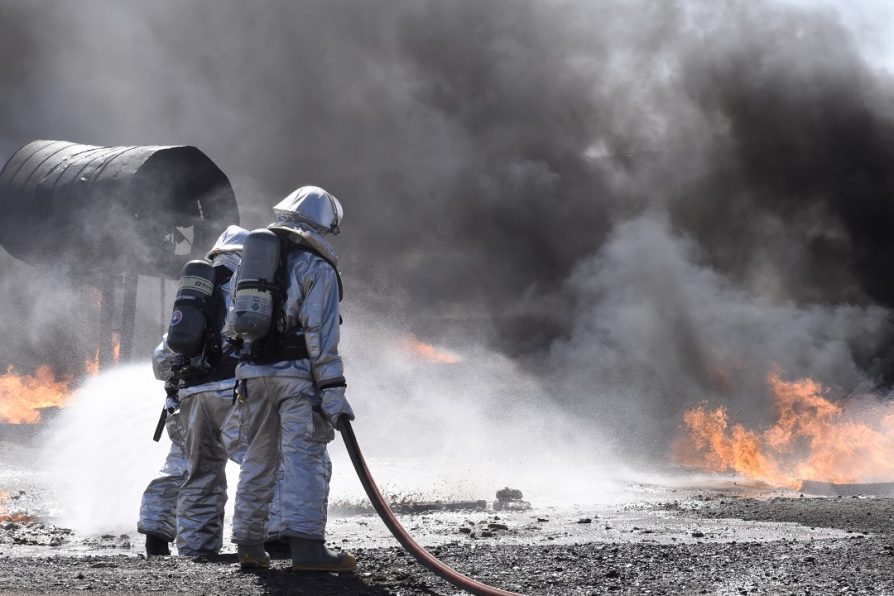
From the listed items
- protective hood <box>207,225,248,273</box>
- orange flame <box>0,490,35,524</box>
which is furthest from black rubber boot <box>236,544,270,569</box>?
orange flame <box>0,490,35,524</box>

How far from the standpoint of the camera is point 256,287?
5414mm

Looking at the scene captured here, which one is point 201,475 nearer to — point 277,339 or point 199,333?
point 199,333

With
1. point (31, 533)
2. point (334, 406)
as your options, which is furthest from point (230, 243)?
point (31, 533)

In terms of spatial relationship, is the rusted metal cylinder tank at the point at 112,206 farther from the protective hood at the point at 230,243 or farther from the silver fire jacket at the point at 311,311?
the silver fire jacket at the point at 311,311

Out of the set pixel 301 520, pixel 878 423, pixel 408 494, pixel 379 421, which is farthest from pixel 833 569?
pixel 379 421

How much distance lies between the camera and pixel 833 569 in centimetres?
537

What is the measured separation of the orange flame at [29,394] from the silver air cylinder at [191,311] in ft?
85.2

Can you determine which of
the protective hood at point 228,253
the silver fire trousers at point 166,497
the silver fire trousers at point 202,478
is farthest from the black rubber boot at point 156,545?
the protective hood at point 228,253

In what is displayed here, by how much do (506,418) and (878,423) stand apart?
481 inches

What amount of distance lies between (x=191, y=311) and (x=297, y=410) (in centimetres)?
180

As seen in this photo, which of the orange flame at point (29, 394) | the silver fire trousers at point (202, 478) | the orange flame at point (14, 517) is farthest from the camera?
the orange flame at point (29, 394)

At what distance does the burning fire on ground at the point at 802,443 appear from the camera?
21250 millimetres

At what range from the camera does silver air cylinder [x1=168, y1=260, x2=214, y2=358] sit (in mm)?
6621

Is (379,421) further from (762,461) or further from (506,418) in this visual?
(762,461)
